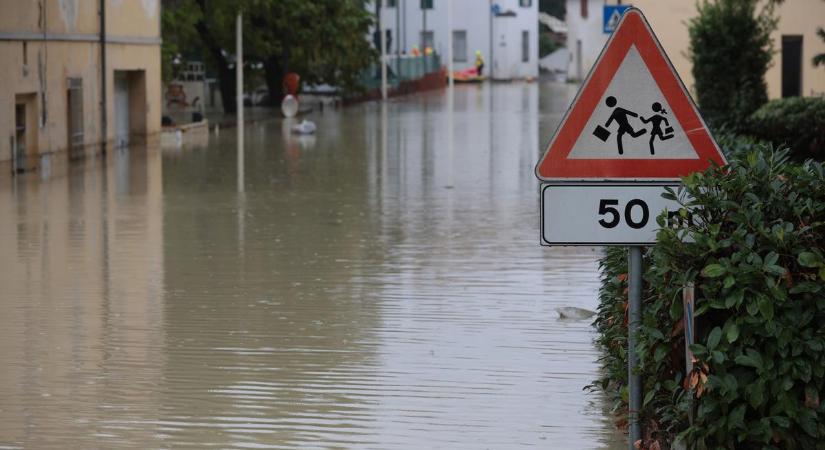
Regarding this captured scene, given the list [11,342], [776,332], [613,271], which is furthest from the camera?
[11,342]

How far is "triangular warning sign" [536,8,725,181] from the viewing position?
5.77m

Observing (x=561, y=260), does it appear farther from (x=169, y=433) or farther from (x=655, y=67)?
(x=655, y=67)

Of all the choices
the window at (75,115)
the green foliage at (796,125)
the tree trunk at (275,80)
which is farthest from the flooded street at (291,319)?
the tree trunk at (275,80)

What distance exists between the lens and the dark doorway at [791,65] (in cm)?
3453

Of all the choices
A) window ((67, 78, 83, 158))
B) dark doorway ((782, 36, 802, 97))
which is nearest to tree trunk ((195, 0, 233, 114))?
window ((67, 78, 83, 158))

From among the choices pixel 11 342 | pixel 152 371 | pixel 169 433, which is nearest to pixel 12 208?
pixel 11 342

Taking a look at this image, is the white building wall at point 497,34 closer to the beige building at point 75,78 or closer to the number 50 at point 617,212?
the beige building at point 75,78

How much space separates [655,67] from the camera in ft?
18.9

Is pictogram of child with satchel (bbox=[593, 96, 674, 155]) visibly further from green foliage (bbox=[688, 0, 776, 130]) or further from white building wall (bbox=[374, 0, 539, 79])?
white building wall (bbox=[374, 0, 539, 79])

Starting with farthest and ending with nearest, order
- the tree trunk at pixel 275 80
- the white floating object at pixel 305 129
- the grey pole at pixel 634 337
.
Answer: the tree trunk at pixel 275 80
the white floating object at pixel 305 129
the grey pole at pixel 634 337

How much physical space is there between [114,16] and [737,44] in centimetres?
1358

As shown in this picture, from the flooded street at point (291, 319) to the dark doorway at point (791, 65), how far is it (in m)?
14.4

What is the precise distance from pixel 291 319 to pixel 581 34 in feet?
243

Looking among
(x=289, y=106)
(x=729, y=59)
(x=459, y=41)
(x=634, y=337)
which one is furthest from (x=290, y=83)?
(x=459, y=41)
